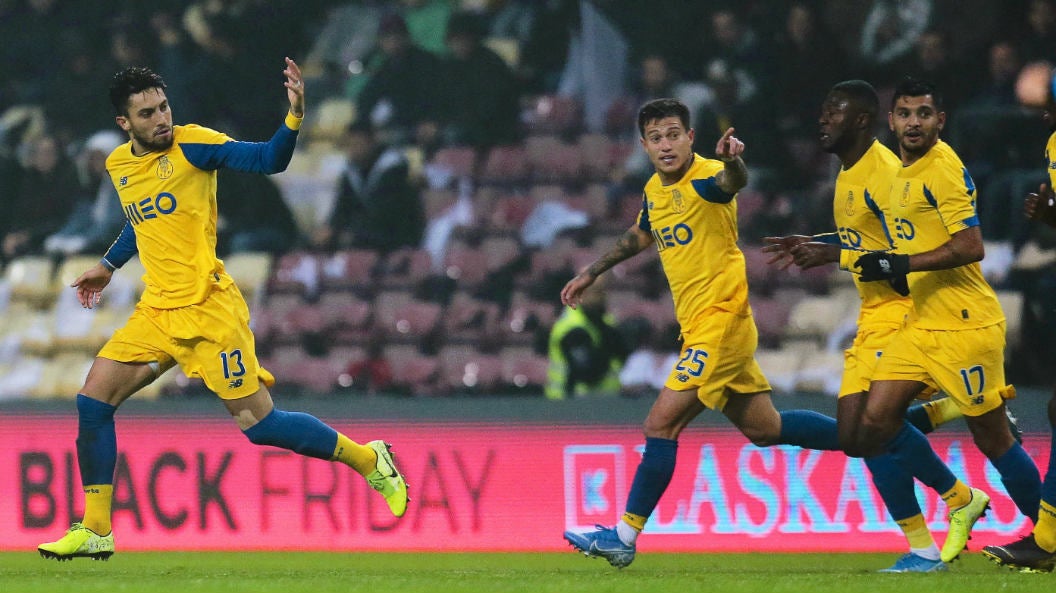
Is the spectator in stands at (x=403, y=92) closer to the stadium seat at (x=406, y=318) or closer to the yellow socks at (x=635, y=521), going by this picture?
the stadium seat at (x=406, y=318)

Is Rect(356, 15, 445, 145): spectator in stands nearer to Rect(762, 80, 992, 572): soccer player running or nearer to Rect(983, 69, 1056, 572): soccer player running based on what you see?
Rect(762, 80, 992, 572): soccer player running

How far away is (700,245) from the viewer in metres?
6.70

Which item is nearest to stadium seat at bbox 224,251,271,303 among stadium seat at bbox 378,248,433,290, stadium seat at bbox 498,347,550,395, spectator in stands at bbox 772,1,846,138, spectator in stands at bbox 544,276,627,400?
stadium seat at bbox 378,248,433,290

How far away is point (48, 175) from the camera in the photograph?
12.6 metres

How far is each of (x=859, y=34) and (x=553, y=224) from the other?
101 inches

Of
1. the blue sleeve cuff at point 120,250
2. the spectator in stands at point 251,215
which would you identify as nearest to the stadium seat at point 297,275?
the spectator in stands at point 251,215

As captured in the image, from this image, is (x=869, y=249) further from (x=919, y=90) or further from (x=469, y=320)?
(x=469, y=320)

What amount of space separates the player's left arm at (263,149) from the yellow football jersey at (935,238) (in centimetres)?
245

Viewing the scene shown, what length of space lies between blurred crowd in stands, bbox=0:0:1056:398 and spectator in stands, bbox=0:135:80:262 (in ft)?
0.07

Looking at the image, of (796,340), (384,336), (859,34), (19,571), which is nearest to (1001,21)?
(859,34)

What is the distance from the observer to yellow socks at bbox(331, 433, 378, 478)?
22.5 feet

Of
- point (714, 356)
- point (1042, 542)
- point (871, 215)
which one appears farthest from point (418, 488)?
point (1042, 542)

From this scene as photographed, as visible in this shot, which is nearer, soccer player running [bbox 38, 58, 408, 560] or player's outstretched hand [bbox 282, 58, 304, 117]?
player's outstretched hand [bbox 282, 58, 304, 117]

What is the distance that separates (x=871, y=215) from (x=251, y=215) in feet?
20.8
